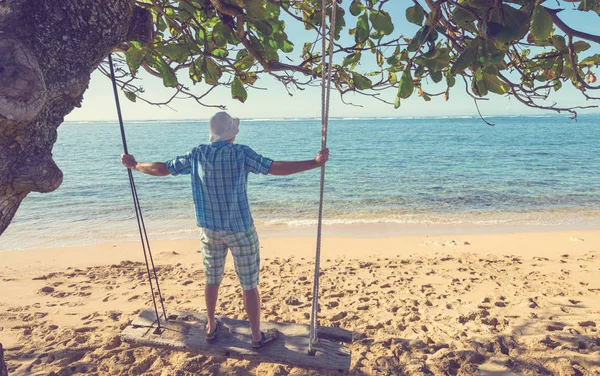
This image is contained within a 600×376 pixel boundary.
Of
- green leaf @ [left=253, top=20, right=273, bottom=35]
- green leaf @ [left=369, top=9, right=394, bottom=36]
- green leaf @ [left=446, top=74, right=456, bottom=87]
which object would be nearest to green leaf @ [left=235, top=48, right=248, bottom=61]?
green leaf @ [left=253, top=20, right=273, bottom=35]

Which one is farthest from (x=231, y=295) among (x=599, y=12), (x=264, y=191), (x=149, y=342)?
(x=264, y=191)

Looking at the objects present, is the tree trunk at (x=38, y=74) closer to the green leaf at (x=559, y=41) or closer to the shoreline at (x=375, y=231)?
the green leaf at (x=559, y=41)

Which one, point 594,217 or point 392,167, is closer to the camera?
point 594,217

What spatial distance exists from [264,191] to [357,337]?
10.5m

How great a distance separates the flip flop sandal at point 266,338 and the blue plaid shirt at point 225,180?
79 centimetres

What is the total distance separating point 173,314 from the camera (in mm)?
3145

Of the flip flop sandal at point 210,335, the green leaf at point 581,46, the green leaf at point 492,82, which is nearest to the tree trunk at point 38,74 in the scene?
the flip flop sandal at point 210,335

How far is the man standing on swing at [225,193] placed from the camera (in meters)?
2.49

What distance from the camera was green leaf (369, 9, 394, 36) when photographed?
2.47 metres

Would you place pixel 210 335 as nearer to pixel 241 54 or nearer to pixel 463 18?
pixel 241 54

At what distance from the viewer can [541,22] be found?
5.47 feet

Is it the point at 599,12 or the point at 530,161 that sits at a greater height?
the point at 599,12

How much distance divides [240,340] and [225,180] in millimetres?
1151

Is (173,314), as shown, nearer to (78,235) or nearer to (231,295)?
(231,295)
